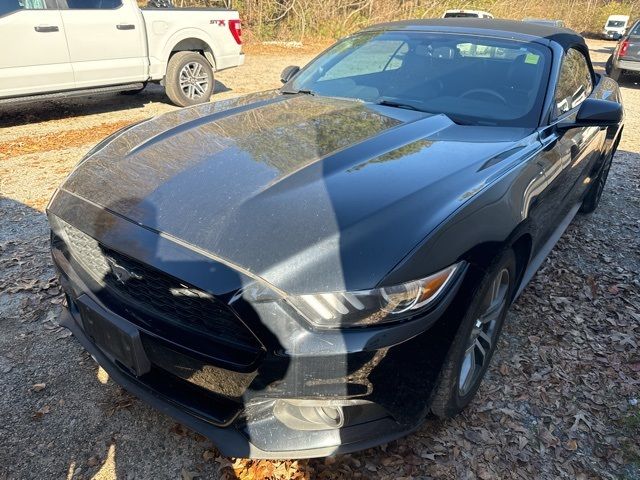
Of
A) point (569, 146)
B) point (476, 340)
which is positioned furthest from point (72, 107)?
point (476, 340)

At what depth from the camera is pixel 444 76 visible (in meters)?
3.18

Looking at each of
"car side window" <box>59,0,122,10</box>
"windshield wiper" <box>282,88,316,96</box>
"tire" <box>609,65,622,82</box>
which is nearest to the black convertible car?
"windshield wiper" <box>282,88,316,96</box>

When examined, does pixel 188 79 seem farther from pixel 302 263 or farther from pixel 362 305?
pixel 362 305

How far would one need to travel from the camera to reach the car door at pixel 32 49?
5.86 meters

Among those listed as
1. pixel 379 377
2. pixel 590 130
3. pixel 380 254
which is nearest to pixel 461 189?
pixel 380 254

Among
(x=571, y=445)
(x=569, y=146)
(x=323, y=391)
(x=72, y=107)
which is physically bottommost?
(x=571, y=445)

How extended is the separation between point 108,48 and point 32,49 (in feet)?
3.23

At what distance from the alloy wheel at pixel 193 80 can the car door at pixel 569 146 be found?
19.3ft

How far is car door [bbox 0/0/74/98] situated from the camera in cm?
586

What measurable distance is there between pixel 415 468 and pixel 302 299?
41.7 inches

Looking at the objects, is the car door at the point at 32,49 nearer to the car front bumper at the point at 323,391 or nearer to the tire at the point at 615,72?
the car front bumper at the point at 323,391

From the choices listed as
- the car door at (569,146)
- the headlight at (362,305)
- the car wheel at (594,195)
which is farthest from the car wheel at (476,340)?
the car wheel at (594,195)

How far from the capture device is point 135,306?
1803 millimetres

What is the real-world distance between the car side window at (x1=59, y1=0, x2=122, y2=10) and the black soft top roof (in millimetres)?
4759
